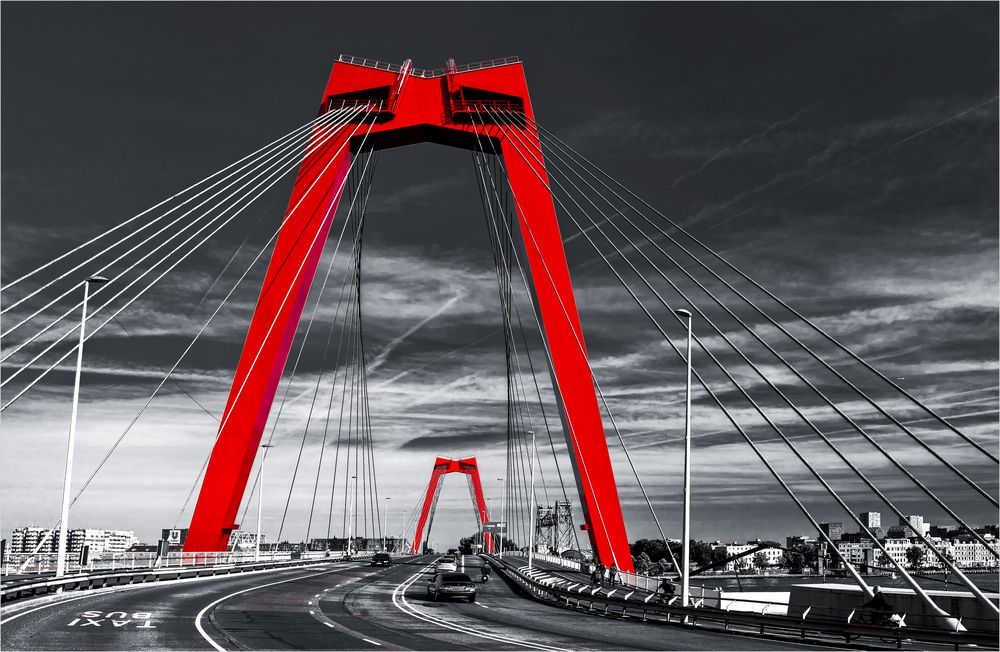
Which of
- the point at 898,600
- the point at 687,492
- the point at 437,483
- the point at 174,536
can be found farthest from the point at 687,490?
the point at 437,483

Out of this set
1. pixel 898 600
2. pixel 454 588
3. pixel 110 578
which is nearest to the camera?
pixel 454 588

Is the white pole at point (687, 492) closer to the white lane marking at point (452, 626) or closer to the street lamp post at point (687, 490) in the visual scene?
the street lamp post at point (687, 490)

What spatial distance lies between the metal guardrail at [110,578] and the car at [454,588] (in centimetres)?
1209

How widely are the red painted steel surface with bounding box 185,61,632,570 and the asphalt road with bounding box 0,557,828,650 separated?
3.85 m

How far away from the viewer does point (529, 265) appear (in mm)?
34562

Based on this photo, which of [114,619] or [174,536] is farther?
[174,536]

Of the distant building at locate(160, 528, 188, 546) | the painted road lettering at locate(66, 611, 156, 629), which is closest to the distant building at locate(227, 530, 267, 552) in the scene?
the distant building at locate(160, 528, 188, 546)

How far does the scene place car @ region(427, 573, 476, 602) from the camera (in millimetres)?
32562

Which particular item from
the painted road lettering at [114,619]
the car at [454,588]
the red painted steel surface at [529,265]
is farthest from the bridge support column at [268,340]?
the painted road lettering at [114,619]

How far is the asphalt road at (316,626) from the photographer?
17.7 m

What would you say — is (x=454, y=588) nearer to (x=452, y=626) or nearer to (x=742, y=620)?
(x=452, y=626)

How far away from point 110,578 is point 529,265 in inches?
815

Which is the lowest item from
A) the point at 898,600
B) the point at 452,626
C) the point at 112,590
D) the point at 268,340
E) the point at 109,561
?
the point at 898,600

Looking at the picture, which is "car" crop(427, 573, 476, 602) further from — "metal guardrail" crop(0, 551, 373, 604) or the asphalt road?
"metal guardrail" crop(0, 551, 373, 604)
